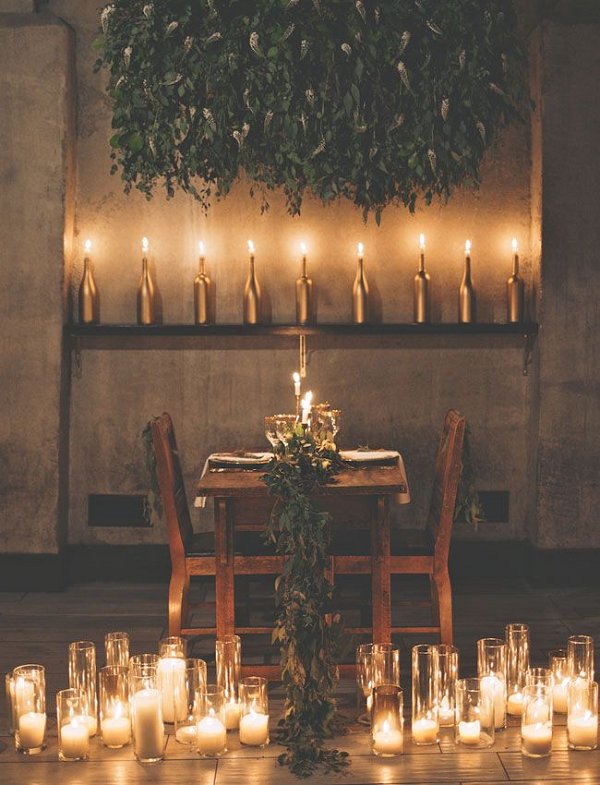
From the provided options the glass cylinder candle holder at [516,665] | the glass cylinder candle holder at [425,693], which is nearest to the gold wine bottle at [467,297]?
the glass cylinder candle holder at [516,665]

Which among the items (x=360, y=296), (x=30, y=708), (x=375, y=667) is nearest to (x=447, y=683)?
(x=375, y=667)

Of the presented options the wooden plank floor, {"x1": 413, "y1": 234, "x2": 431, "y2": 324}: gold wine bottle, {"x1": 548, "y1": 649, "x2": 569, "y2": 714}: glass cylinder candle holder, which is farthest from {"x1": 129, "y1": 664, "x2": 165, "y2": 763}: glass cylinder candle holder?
{"x1": 413, "y1": 234, "x2": 431, "y2": 324}: gold wine bottle

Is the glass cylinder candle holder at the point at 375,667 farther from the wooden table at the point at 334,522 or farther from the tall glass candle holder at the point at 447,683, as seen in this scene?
the wooden table at the point at 334,522

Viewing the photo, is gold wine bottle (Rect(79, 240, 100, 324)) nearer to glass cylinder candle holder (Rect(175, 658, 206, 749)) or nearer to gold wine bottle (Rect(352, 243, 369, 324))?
gold wine bottle (Rect(352, 243, 369, 324))

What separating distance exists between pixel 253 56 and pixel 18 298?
6.97ft

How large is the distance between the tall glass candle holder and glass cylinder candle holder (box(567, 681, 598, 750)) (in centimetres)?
33

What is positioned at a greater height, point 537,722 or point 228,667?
point 228,667

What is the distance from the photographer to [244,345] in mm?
5371

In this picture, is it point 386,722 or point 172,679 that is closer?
point 386,722

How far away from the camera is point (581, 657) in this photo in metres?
3.28

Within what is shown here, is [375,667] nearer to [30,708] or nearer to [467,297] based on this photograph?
[30,708]

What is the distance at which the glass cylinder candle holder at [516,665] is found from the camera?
337 cm

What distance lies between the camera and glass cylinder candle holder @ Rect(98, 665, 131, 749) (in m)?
3.12

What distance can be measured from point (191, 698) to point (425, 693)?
2.23 feet
